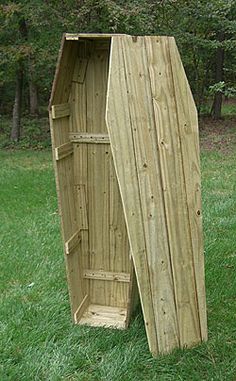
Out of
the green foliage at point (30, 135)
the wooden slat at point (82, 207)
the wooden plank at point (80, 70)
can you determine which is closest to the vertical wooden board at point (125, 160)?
the wooden plank at point (80, 70)

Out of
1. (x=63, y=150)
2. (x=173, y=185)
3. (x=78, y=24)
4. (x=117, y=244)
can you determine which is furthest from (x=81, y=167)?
(x=78, y=24)

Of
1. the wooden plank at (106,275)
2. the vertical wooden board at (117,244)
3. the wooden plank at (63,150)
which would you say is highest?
the wooden plank at (63,150)

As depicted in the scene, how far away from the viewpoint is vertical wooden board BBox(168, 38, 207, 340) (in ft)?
8.61

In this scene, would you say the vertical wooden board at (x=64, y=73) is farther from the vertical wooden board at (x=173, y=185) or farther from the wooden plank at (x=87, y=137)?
the vertical wooden board at (x=173, y=185)

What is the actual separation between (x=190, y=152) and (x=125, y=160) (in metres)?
0.38

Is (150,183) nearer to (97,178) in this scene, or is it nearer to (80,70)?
(97,178)

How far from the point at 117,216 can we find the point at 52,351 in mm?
955

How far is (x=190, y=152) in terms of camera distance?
2.69 m

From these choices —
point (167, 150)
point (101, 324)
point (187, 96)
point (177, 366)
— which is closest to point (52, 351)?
point (101, 324)

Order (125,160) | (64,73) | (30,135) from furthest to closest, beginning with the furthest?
(30,135) < (64,73) < (125,160)

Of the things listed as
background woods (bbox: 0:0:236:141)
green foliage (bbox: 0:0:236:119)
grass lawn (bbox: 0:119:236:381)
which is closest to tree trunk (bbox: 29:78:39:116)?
background woods (bbox: 0:0:236:141)

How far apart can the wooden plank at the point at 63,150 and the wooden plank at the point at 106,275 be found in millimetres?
821

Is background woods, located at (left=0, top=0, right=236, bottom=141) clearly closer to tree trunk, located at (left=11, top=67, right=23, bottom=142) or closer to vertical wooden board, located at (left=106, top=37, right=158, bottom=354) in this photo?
tree trunk, located at (left=11, top=67, right=23, bottom=142)

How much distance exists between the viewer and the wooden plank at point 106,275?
339 cm
